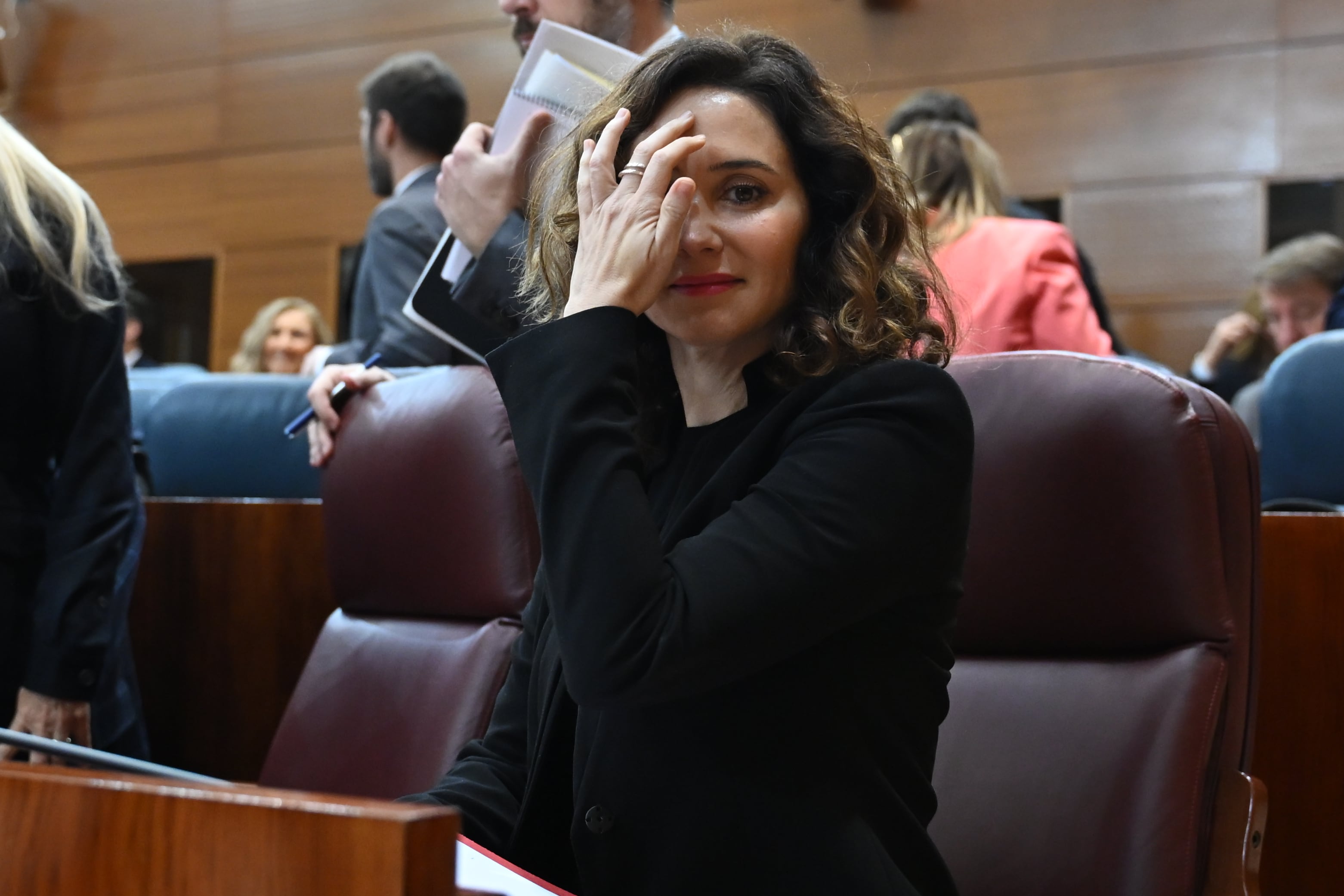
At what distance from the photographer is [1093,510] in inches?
42.8

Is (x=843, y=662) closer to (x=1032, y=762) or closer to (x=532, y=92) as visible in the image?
(x=1032, y=762)

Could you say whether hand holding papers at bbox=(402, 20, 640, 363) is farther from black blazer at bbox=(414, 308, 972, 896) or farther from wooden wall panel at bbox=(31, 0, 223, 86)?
wooden wall panel at bbox=(31, 0, 223, 86)

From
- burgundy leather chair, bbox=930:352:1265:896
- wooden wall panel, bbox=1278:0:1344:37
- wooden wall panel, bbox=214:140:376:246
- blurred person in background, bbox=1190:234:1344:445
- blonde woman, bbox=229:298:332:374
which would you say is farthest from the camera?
wooden wall panel, bbox=214:140:376:246

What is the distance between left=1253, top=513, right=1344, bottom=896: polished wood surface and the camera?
1293mm

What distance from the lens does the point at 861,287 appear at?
3.15 ft

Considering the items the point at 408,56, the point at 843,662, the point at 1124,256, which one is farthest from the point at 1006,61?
the point at 843,662

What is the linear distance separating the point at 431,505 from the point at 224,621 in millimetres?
614

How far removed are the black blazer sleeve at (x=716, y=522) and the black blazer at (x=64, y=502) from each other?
0.80 metres

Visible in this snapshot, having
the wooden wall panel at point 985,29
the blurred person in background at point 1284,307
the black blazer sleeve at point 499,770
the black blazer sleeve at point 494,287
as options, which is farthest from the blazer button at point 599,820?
the wooden wall panel at point 985,29

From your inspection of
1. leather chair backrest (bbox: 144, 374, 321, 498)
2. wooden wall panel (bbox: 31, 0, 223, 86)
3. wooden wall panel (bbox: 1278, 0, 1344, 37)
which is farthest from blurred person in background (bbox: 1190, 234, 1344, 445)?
wooden wall panel (bbox: 31, 0, 223, 86)

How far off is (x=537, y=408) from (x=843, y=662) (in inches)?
10.2

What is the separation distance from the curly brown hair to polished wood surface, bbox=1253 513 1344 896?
513 mm

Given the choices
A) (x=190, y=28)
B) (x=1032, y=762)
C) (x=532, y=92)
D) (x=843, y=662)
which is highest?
(x=190, y=28)

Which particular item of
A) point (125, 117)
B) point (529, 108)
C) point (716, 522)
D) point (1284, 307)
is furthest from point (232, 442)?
point (125, 117)
